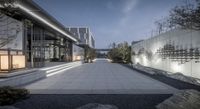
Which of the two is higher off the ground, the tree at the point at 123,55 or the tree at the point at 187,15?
the tree at the point at 187,15

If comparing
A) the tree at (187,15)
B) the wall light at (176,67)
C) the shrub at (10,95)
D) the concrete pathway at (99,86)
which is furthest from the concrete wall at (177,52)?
the shrub at (10,95)

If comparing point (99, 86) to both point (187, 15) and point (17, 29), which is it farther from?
point (17, 29)

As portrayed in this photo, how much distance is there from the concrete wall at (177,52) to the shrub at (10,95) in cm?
884

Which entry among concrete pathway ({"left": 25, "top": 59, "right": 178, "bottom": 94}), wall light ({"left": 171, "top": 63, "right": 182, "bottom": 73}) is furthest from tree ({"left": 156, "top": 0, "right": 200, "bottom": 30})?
wall light ({"left": 171, "top": 63, "right": 182, "bottom": 73})

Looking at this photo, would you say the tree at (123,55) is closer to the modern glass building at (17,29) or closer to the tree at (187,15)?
the modern glass building at (17,29)

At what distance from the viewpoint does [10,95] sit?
25.0 feet

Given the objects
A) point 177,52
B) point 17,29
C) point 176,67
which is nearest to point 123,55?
point 176,67

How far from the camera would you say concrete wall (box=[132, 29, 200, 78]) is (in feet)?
43.3

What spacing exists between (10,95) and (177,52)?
11328 mm

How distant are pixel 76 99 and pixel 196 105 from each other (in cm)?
347

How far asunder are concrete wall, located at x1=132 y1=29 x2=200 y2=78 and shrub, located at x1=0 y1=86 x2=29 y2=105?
8.84m

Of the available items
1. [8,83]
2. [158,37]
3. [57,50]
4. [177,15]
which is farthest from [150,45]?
[57,50]

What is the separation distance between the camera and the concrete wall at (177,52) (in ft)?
43.3

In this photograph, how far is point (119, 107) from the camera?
21.8ft
